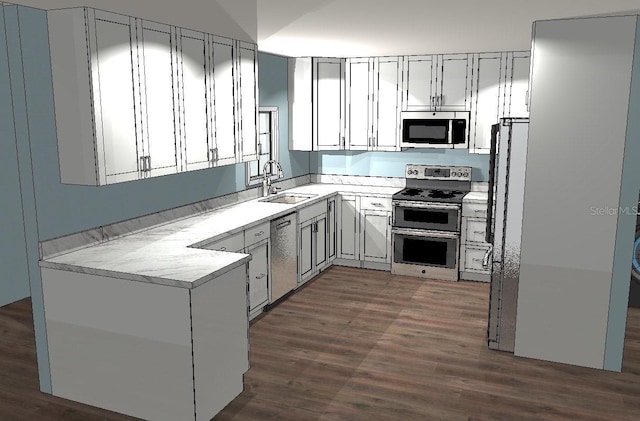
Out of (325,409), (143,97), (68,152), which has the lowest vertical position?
(325,409)

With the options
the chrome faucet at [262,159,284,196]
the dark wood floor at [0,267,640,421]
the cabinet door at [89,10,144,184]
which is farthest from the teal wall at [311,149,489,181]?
the cabinet door at [89,10,144,184]

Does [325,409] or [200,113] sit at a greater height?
[200,113]

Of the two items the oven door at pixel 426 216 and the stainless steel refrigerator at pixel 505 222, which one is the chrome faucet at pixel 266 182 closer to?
the oven door at pixel 426 216

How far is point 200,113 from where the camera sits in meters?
4.62

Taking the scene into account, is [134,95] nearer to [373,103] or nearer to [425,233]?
[373,103]

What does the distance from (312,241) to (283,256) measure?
760 mm

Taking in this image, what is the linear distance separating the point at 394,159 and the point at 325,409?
422 cm

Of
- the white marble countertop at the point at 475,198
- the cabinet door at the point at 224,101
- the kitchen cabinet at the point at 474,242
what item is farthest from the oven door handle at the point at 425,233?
the cabinet door at the point at 224,101

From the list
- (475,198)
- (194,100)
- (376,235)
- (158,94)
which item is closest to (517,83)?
(475,198)

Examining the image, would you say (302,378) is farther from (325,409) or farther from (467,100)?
(467,100)

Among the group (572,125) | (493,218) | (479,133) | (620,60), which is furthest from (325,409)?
(479,133)

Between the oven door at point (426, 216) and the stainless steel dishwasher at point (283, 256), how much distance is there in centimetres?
140

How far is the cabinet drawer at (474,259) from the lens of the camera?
639cm

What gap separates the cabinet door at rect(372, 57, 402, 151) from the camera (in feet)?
22.1
